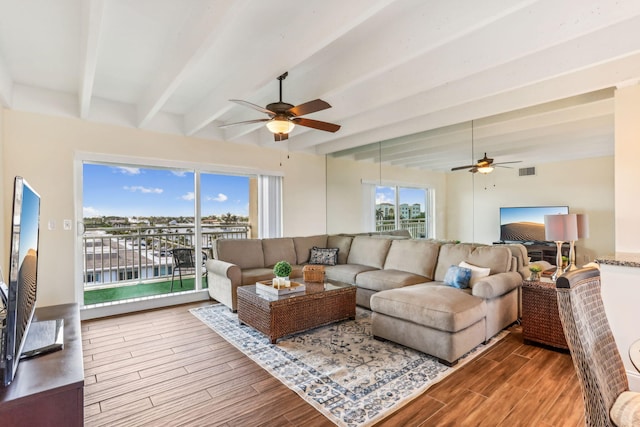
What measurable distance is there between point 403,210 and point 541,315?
2519mm

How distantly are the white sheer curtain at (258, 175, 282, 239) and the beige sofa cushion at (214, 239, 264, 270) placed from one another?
0.63 m

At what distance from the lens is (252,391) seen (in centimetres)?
233

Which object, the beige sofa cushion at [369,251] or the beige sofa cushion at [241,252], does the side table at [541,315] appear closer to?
the beige sofa cushion at [369,251]

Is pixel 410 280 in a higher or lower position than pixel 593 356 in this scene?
lower

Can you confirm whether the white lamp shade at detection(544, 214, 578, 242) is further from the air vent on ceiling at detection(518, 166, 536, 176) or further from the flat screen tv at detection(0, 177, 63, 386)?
the flat screen tv at detection(0, 177, 63, 386)

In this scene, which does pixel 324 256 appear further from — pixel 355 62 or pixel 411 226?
pixel 355 62

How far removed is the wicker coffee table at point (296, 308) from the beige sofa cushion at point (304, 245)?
5.03 feet

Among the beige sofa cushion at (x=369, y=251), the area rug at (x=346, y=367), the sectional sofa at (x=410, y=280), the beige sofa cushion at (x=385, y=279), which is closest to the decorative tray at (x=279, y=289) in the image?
the area rug at (x=346, y=367)

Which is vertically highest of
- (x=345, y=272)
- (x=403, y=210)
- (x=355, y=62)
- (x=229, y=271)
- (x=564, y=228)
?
(x=355, y=62)

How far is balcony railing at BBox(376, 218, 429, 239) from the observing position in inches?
192

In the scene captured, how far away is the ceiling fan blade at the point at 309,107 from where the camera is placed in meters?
2.66

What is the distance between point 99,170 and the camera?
5141 millimetres

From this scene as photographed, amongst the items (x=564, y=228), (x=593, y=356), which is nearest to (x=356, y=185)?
(x=564, y=228)

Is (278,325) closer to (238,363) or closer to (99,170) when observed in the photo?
(238,363)
